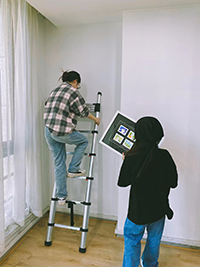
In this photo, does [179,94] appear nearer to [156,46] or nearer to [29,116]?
[156,46]

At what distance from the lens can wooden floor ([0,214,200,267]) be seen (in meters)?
2.03

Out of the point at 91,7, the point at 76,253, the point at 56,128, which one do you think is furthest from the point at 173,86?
the point at 76,253

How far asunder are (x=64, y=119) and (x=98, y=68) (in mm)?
865

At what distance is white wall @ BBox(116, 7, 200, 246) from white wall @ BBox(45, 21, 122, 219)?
0.33m

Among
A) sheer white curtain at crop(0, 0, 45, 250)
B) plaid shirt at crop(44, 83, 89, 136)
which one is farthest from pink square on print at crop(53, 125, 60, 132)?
sheer white curtain at crop(0, 0, 45, 250)

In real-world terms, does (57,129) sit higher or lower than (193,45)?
lower

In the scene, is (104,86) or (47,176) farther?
(47,176)

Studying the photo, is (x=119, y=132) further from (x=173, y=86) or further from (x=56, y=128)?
(x=173, y=86)

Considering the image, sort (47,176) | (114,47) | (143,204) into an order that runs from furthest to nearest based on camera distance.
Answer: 1. (47,176)
2. (114,47)
3. (143,204)

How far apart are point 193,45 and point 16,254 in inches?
97.7

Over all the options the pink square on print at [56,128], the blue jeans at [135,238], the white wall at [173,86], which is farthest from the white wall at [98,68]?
the blue jeans at [135,238]

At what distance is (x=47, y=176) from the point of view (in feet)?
9.44

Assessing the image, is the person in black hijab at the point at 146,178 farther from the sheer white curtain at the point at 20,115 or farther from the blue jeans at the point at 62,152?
the sheer white curtain at the point at 20,115

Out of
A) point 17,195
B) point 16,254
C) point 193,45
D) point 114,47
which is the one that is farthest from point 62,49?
point 16,254
